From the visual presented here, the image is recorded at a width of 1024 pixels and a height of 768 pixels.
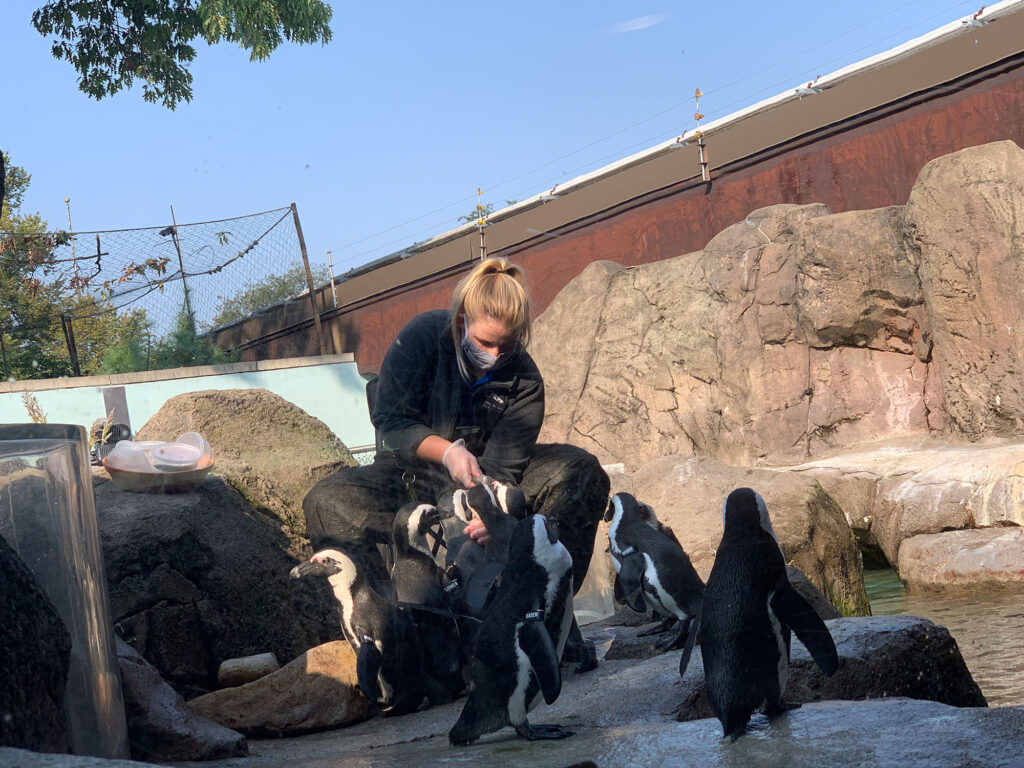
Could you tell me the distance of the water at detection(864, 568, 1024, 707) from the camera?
12.3ft

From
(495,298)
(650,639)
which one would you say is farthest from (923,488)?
(495,298)

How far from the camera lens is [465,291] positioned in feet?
12.0

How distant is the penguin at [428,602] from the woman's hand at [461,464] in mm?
151

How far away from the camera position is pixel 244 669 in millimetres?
3830

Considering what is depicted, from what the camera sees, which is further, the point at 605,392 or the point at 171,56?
the point at 605,392

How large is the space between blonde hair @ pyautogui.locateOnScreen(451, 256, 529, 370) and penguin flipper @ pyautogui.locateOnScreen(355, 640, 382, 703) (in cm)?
117

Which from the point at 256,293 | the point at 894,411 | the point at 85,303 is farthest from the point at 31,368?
the point at 894,411

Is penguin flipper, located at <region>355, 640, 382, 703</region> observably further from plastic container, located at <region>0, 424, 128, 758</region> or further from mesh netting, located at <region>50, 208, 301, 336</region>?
mesh netting, located at <region>50, 208, 301, 336</region>

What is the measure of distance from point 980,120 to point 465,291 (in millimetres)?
7511

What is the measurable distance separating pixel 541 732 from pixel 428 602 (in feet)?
3.11

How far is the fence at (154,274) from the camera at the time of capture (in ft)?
36.3

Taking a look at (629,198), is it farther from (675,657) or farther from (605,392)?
(675,657)

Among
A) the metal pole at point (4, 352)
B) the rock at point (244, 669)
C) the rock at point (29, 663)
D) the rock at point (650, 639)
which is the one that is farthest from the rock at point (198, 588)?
the metal pole at point (4, 352)

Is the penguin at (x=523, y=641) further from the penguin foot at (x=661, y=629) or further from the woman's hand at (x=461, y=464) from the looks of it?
the penguin foot at (x=661, y=629)
